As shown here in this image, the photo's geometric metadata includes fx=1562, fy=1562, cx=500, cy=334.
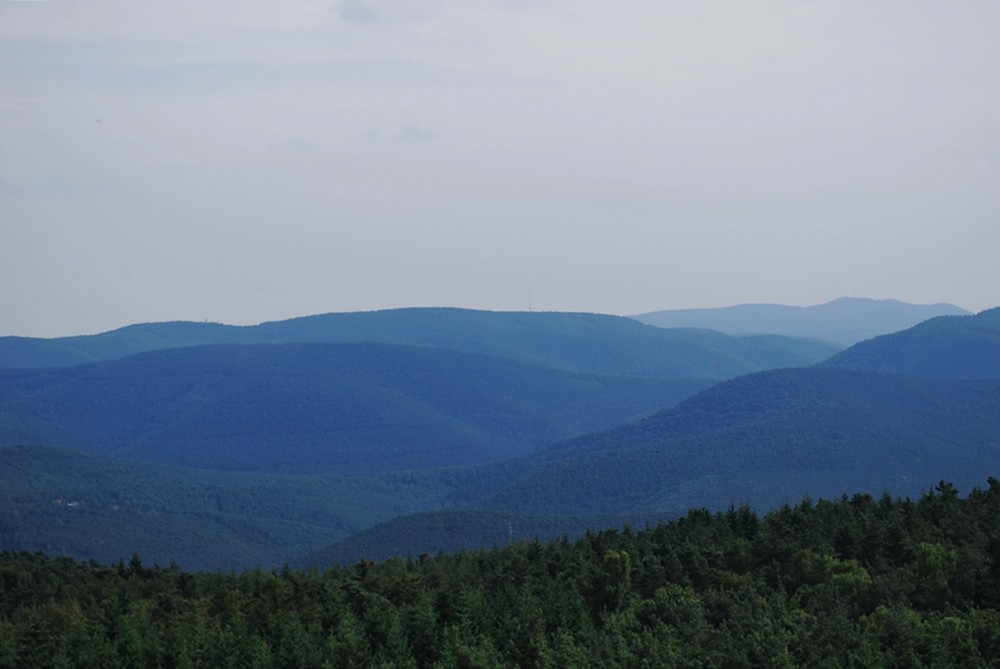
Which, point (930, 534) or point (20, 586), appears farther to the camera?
point (20, 586)

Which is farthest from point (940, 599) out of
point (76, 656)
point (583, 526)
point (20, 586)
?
point (583, 526)

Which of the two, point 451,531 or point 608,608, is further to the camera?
point 451,531

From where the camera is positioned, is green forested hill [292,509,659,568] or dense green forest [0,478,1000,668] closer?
dense green forest [0,478,1000,668]

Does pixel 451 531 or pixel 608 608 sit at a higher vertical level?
pixel 608 608

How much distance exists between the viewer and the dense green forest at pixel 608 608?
5097 centimetres

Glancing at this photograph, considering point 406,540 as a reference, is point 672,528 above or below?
above

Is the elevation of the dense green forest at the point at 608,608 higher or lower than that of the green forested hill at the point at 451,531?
higher

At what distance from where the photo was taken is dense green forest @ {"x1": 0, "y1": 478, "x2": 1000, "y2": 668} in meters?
51.0

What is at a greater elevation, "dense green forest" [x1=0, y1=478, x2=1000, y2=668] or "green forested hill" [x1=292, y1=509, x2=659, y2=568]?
"dense green forest" [x1=0, y1=478, x2=1000, y2=668]

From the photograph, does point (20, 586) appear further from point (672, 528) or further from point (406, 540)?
point (406, 540)

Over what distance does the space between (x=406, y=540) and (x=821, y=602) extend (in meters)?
112

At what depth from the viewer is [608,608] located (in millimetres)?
62500

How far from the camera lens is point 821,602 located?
5909cm

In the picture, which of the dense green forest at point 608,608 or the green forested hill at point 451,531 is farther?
the green forested hill at point 451,531
